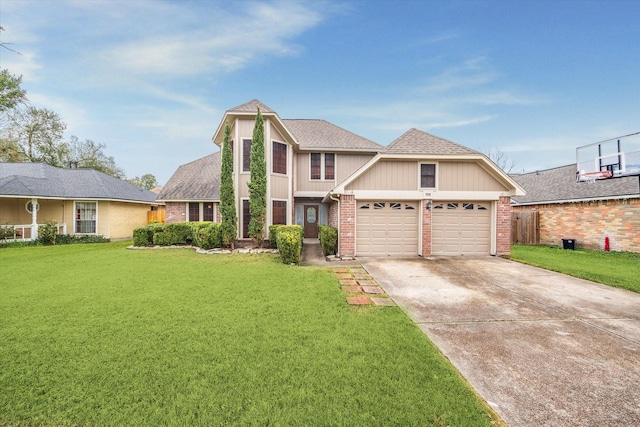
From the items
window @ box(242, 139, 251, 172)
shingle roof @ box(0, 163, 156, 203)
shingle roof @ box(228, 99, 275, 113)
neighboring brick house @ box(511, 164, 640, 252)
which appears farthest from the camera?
shingle roof @ box(0, 163, 156, 203)

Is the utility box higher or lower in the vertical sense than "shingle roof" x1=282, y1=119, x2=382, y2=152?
lower

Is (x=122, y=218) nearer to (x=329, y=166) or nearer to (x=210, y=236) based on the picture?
(x=210, y=236)

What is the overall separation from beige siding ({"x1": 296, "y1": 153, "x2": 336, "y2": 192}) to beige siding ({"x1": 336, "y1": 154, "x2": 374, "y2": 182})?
2.42 feet

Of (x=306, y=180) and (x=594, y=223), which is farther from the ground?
(x=306, y=180)

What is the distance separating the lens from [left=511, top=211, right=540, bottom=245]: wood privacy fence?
16.4 metres

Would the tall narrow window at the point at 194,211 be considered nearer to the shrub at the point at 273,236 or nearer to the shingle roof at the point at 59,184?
the shingle roof at the point at 59,184

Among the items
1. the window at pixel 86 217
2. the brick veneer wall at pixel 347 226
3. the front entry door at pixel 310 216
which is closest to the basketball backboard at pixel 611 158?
the brick veneer wall at pixel 347 226

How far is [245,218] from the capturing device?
45.2ft

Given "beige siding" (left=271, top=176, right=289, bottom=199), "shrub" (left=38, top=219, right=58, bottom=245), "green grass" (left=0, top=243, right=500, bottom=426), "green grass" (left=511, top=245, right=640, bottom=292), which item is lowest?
"green grass" (left=511, top=245, right=640, bottom=292)

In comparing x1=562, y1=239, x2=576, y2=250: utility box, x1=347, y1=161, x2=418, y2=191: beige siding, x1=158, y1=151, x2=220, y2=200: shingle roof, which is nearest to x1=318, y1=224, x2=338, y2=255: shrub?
x1=347, y1=161, x2=418, y2=191: beige siding

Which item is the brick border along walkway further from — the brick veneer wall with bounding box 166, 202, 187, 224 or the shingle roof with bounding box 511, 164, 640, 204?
the shingle roof with bounding box 511, 164, 640, 204

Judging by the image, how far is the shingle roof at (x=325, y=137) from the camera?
1648cm

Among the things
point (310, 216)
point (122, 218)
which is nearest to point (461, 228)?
point (310, 216)

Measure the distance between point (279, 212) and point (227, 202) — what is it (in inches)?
108
